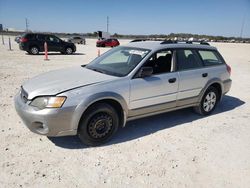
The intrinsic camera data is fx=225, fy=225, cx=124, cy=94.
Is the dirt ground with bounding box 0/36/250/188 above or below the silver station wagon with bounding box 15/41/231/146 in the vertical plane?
below

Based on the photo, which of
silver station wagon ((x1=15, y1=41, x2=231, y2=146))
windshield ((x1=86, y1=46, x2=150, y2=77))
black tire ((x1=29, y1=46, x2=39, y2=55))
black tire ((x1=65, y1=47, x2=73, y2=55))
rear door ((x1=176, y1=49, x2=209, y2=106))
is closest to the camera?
silver station wagon ((x1=15, y1=41, x2=231, y2=146))

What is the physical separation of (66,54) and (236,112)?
15569 millimetres

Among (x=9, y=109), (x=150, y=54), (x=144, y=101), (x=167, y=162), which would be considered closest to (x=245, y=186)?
(x=167, y=162)

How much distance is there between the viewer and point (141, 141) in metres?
3.90

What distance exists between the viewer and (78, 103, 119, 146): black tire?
345cm

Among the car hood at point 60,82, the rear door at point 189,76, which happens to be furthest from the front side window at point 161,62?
the car hood at point 60,82

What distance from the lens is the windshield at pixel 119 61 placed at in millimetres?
4036

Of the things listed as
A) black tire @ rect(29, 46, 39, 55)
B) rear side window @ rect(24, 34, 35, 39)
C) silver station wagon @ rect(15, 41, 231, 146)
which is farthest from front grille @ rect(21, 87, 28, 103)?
rear side window @ rect(24, 34, 35, 39)

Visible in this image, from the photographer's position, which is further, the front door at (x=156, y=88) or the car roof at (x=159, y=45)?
the car roof at (x=159, y=45)

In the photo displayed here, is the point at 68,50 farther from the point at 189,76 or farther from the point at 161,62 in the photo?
the point at 189,76

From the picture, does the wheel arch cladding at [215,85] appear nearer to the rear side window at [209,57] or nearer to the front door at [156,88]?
the rear side window at [209,57]

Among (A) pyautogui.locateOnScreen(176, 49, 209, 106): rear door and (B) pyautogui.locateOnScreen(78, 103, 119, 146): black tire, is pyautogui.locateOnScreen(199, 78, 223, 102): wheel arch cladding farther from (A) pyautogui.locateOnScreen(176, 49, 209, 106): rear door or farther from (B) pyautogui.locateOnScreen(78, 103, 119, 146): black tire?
(B) pyautogui.locateOnScreen(78, 103, 119, 146): black tire

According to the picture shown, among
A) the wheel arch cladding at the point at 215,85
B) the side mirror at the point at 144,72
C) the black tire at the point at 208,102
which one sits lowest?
the black tire at the point at 208,102

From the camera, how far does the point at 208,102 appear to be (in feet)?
17.2
